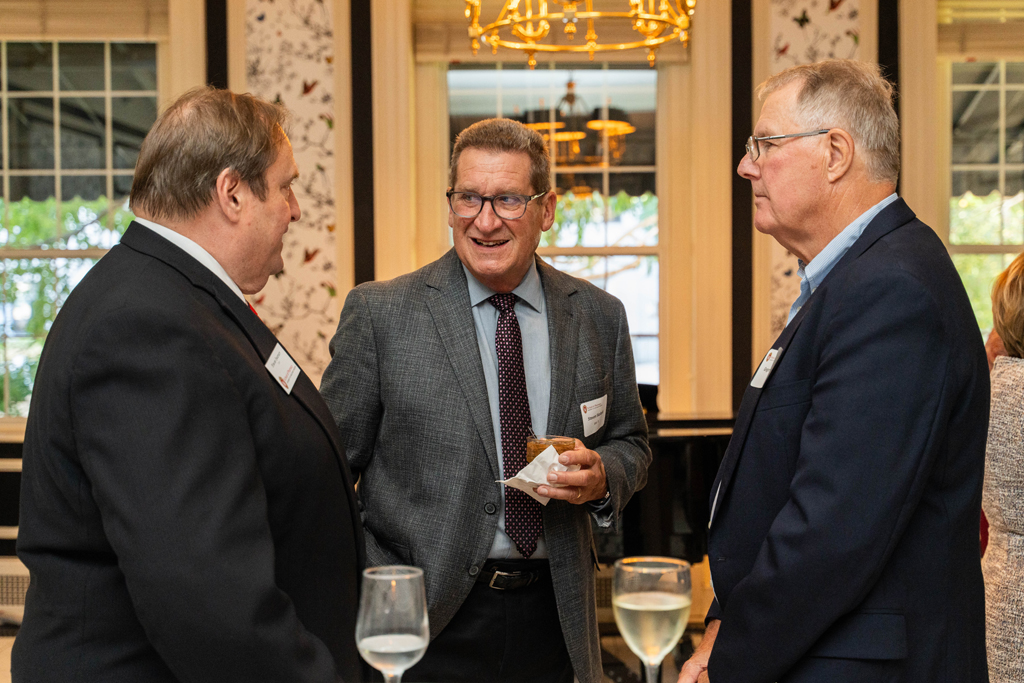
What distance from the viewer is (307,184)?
15.5 ft

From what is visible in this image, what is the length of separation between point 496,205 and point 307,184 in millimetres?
3016

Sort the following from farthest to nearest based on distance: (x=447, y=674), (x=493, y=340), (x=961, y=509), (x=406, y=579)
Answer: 1. (x=493, y=340)
2. (x=447, y=674)
3. (x=961, y=509)
4. (x=406, y=579)

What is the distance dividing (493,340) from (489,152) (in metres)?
0.42

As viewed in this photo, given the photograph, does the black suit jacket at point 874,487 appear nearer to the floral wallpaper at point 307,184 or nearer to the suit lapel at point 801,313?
the suit lapel at point 801,313

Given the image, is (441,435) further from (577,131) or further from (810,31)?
(810,31)

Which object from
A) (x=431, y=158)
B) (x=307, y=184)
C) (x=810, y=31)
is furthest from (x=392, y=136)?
(x=810, y=31)

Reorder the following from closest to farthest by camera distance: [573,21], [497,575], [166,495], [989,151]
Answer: [166,495] < [497,575] < [573,21] < [989,151]

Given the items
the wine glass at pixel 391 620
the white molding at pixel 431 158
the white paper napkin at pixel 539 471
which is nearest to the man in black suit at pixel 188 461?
the wine glass at pixel 391 620

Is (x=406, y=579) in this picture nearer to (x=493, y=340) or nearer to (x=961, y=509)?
(x=961, y=509)

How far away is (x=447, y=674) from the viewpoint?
1.88 meters

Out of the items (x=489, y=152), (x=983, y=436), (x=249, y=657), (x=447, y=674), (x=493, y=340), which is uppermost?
(x=489, y=152)

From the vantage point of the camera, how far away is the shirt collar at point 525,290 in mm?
2025

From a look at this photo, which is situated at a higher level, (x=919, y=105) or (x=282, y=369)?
(x=919, y=105)

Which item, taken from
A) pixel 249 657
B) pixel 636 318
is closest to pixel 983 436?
pixel 249 657
